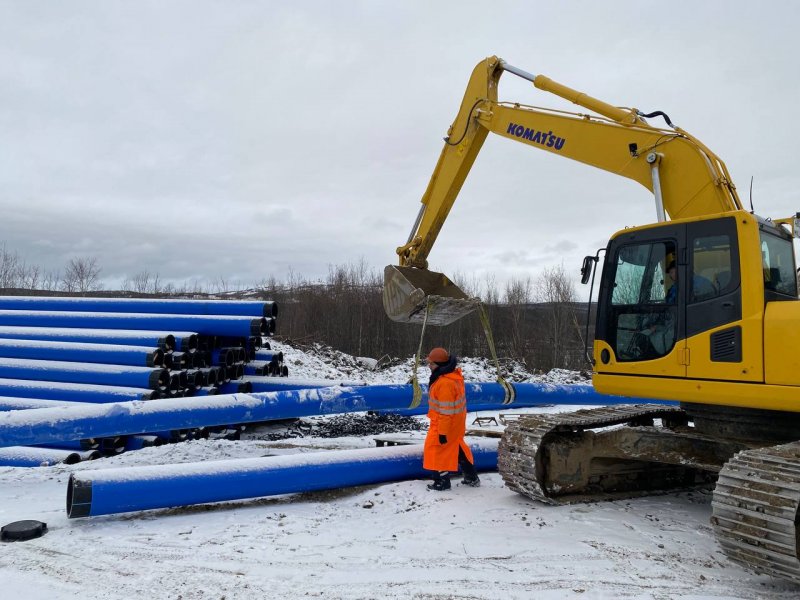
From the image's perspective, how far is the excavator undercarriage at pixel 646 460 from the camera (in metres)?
4.47

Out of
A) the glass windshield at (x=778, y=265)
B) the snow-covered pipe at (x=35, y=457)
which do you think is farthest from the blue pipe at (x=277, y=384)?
the glass windshield at (x=778, y=265)

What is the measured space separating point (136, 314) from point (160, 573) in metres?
8.05

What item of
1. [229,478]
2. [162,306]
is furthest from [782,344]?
[162,306]

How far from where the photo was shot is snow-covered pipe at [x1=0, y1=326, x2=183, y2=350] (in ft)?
34.2

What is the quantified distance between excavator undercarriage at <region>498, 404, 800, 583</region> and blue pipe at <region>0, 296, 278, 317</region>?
6.79 meters

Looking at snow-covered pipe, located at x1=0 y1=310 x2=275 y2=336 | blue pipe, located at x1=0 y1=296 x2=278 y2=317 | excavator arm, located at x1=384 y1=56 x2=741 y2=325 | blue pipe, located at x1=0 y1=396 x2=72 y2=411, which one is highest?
excavator arm, located at x1=384 y1=56 x2=741 y2=325

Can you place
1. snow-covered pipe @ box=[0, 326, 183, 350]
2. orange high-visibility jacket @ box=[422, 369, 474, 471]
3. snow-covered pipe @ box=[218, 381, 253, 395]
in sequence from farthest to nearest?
1. snow-covered pipe @ box=[218, 381, 253, 395]
2. snow-covered pipe @ box=[0, 326, 183, 350]
3. orange high-visibility jacket @ box=[422, 369, 474, 471]

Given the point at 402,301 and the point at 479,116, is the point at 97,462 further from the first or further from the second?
the point at 479,116

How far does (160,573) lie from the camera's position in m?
4.57

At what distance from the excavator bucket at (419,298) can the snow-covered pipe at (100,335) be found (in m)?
4.41

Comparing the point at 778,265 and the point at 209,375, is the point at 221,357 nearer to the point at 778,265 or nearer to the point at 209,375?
the point at 209,375

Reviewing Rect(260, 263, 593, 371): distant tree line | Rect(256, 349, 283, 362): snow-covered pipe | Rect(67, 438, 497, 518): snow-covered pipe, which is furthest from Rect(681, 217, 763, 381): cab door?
Rect(260, 263, 593, 371): distant tree line

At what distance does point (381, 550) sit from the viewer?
5.10 m

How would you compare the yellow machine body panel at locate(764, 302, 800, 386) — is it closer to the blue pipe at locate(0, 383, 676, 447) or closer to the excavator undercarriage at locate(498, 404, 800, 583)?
the excavator undercarriage at locate(498, 404, 800, 583)
